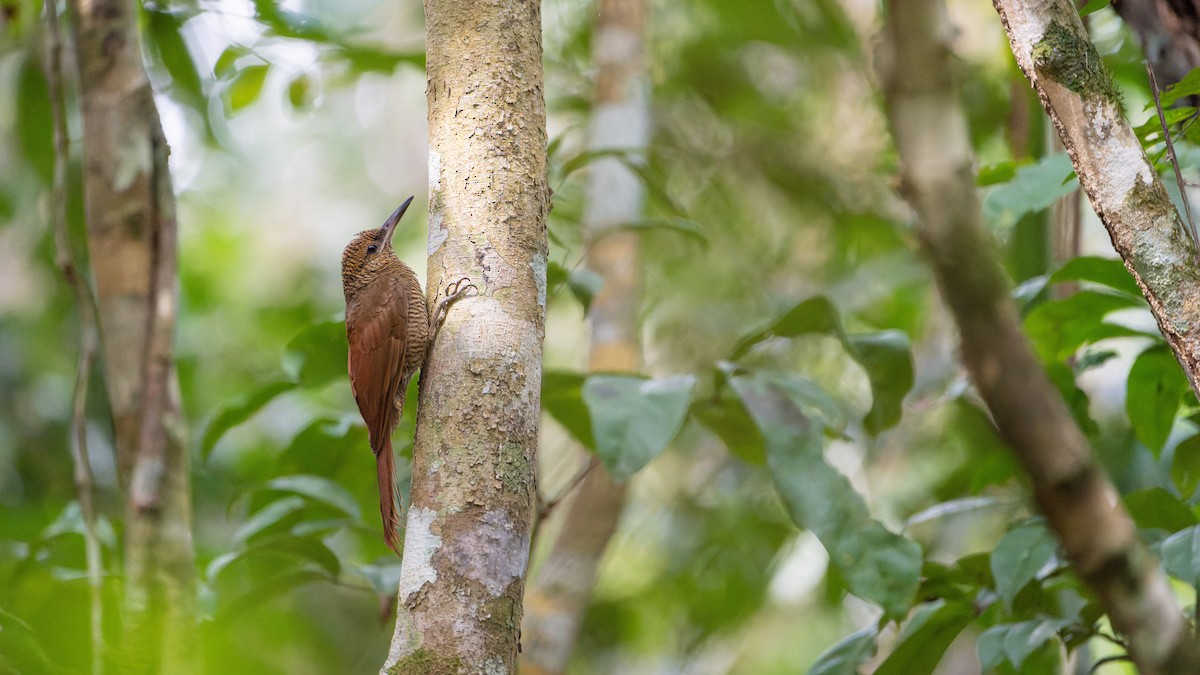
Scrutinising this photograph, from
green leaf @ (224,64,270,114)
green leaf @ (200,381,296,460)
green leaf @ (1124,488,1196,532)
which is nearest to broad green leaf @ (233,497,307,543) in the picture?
green leaf @ (200,381,296,460)

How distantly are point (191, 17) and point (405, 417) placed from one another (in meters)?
1.18

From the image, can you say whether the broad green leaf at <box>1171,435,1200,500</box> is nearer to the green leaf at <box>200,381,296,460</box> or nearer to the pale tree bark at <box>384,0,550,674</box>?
the pale tree bark at <box>384,0,550,674</box>

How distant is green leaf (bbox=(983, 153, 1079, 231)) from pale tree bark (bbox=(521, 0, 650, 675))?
119 centimetres

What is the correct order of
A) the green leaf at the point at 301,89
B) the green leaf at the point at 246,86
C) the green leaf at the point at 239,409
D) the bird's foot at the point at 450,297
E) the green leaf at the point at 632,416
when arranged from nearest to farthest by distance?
the bird's foot at the point at 450,297, the green leaf at the point at 632,416, the green leaf at the point at 239,409, the green leaf at the point at 246,86, the green leaf at the point at 301,89

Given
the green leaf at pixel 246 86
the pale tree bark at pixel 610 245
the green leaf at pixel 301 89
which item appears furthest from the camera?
the green leaf at pixel 301 89

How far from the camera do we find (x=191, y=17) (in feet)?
9.20

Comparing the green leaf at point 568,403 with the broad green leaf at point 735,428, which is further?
the broad green leaf at point 735,428

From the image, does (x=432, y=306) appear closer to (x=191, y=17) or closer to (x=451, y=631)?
(x=451, y=631)

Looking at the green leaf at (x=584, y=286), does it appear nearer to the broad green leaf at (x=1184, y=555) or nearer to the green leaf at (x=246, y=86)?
the broad green leaf at (x=1184, y=555)

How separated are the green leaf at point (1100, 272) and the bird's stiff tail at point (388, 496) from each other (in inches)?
57.3

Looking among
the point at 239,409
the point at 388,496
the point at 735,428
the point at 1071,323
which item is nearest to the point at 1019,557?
the point at 1071,323

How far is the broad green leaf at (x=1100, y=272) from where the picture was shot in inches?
83.4

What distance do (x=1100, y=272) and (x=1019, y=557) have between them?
59cm

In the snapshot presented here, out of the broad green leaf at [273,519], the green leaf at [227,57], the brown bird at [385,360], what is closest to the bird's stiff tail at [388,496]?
the brown bird at [385,360]
